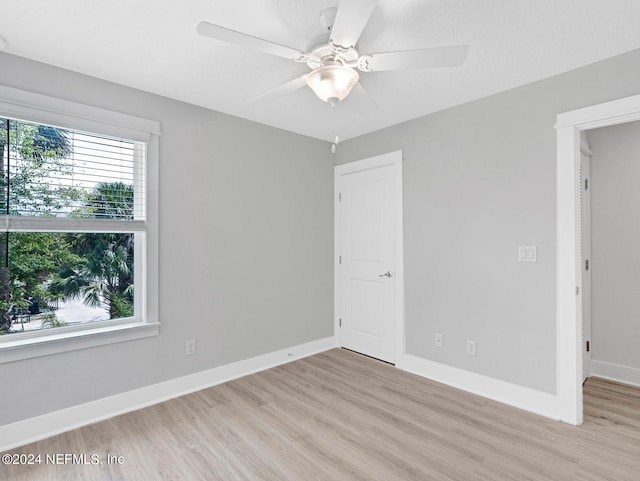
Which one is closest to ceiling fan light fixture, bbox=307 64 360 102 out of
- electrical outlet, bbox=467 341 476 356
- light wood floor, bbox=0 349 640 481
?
light wood floor, bbox=0 349 640 481

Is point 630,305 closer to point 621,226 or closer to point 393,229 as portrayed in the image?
point 621,226

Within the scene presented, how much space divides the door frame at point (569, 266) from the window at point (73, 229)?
10.2ft

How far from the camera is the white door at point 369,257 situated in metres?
3.55

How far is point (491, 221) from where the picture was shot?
9.24 feet

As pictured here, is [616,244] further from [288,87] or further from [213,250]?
[213,250]

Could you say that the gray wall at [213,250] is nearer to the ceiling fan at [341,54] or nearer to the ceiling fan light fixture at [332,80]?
the ceiling fan at [341,54]

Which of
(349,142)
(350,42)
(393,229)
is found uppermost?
(349,142)

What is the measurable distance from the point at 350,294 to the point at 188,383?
1.97 m

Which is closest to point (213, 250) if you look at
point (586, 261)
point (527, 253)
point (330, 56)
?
point (330, 56)

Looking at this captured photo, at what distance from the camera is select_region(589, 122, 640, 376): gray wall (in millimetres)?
3076

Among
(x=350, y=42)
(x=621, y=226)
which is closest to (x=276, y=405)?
(x=350, y=42)

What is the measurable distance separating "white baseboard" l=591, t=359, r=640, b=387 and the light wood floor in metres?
0.21

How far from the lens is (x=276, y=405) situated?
105 inches

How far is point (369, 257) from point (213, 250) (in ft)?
5.60
